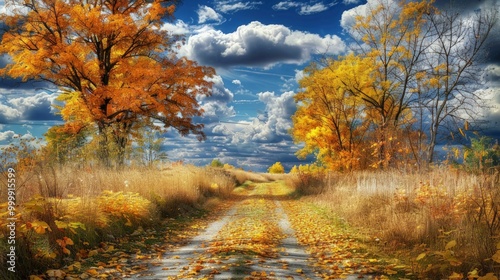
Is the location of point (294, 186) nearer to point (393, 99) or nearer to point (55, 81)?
point (393, 99)

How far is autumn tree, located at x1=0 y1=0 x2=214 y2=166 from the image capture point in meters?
21.2

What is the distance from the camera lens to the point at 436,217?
345 inches

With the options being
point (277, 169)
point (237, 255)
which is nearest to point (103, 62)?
point (237, 255)

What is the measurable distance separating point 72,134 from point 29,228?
64.5 feet

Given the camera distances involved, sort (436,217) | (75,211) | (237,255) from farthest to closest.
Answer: (436,217) < (75,211) < (237,255)

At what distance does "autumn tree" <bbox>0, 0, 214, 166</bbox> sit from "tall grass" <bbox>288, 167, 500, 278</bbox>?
12.9m

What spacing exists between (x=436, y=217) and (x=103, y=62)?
792 inches

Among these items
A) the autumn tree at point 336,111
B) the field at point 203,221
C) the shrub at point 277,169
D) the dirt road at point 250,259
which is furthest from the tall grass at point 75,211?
the shrub at point 277,169

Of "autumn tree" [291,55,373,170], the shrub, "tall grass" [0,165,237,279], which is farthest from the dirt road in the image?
the shrub

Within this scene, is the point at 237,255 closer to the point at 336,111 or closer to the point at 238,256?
the point at 238,256

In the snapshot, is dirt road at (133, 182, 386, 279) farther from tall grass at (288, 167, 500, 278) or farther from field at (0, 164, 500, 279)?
tall grass at (288, 167, 500, 278)

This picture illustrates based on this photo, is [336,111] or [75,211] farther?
[336,111]

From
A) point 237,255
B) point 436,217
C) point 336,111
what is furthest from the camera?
point 336,111

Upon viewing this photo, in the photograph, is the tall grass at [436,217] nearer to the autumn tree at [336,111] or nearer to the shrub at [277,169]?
the autumn tree at [336,111]
